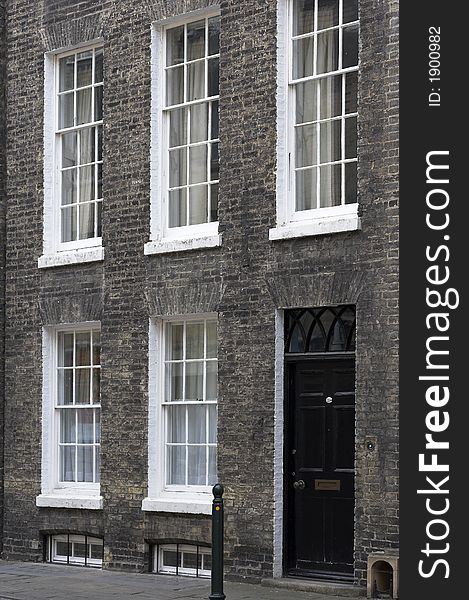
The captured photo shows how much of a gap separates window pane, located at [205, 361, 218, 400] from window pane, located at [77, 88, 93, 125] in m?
3.74

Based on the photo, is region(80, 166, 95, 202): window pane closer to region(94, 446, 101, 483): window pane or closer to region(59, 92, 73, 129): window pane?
region(59, 92, 73, 129): window pane

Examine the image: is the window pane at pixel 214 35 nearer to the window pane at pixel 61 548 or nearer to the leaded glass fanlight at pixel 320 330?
the leaded glass fanlight at pixel 320 330

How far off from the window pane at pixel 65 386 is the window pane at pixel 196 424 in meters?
2.07

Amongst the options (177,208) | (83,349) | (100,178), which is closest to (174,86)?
(177,208)

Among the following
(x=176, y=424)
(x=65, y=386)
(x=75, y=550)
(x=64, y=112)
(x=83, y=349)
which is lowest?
(x=75, y=550)

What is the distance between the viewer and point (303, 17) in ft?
49.9

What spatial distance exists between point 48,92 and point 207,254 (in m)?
3.62

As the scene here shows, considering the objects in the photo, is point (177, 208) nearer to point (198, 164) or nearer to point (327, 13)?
point (198, 164)

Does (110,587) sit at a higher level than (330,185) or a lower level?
lower

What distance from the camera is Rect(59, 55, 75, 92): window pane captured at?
17.9 metres

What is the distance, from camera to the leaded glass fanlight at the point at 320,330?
48.0ft

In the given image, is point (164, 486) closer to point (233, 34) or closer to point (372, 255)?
point (372, 255)

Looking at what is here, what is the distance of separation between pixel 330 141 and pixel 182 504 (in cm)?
437

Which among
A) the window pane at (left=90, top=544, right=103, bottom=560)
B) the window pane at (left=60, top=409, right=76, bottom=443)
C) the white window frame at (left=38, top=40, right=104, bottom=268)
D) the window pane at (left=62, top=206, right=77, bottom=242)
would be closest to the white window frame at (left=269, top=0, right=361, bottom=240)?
the white window frame at (left=38, top=40, right=104, bottom=268)
